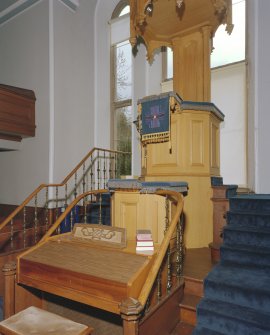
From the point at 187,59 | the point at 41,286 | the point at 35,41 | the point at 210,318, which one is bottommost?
the point at 210,318

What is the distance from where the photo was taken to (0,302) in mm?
3518

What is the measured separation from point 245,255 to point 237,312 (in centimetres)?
76

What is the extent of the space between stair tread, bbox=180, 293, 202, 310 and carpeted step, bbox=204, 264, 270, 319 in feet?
0.49

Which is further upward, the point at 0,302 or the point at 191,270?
the point at 191,270

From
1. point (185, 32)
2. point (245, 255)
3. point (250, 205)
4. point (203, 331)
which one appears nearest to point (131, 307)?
point (203, 331)

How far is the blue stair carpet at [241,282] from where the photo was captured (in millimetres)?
2402

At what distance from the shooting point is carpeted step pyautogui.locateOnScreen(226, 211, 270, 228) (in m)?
3.37

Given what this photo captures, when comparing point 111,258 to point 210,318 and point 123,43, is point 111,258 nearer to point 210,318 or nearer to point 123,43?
point 210,318

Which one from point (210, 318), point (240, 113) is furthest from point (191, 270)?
point (240, 113)

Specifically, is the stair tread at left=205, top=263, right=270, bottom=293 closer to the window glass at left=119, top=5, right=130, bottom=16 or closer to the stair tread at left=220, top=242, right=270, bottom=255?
the stair tread at left=220, top=242, right=270, bottom=255

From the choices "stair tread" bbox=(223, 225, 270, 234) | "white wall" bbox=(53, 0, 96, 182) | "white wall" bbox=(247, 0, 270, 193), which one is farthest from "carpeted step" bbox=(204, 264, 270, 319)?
"white wall" bbox=(53, 0, 96, 182)

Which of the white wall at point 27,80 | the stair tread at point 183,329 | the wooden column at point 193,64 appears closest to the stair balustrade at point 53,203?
the white wall at point 27,80

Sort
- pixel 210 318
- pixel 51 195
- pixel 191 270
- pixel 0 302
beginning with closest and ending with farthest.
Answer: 1. pixel 210 318
2. pixel 191 270
3. pixel 0 302
4. pixel 51 195

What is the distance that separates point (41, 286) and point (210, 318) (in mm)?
1653
